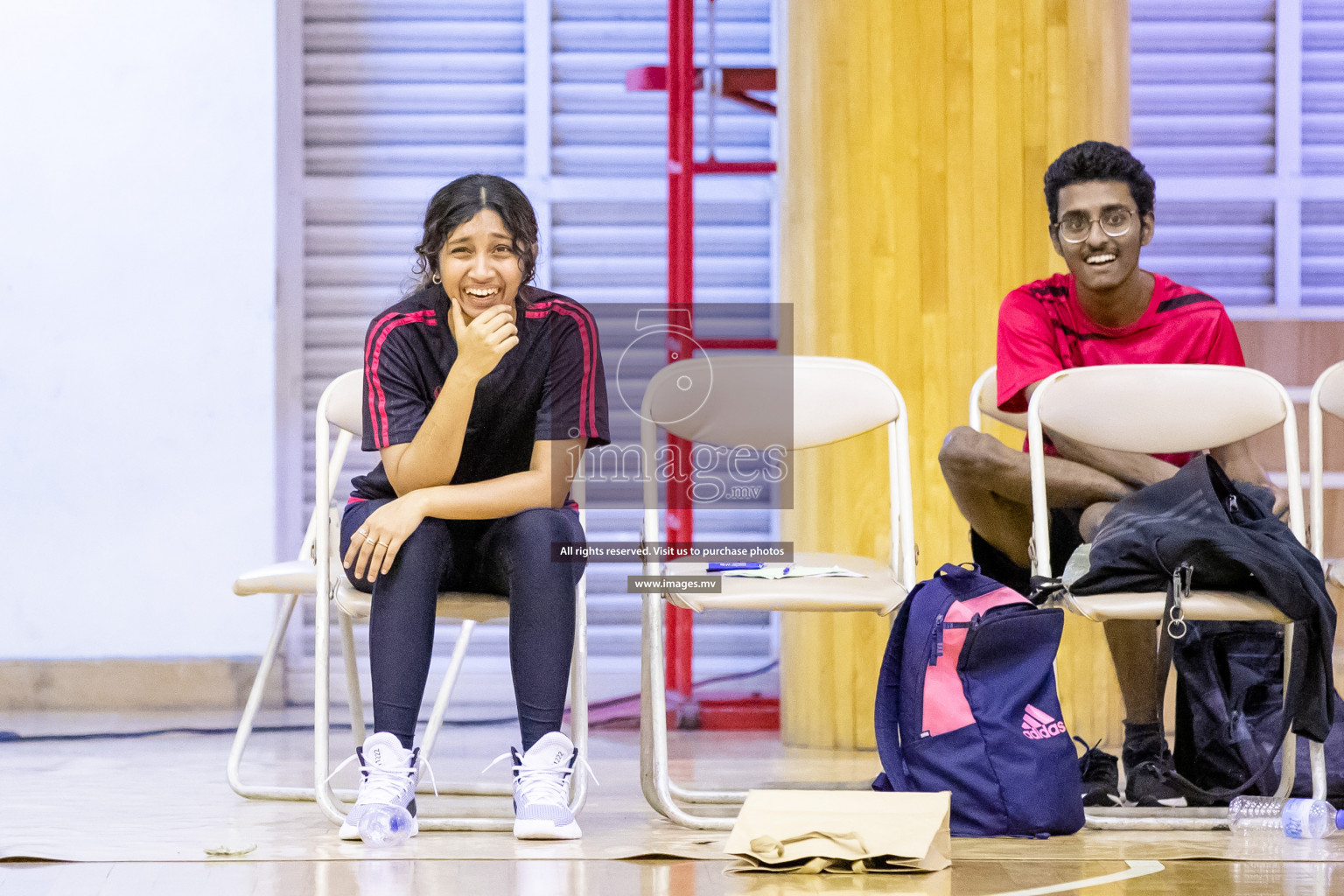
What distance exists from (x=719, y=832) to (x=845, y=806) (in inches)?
11.4

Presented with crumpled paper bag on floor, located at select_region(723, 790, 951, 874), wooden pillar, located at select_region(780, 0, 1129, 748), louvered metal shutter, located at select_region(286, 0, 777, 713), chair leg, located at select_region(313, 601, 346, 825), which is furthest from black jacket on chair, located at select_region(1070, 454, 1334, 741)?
louvered metal shutter, located at select_region(286, 0, 777, 713)

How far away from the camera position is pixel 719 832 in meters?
2.12

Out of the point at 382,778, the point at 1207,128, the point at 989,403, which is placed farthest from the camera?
the point at 1207,128

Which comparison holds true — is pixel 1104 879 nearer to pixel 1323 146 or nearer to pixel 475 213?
pixel 475 213

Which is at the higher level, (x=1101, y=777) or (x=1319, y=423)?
(x=1319, y=423)

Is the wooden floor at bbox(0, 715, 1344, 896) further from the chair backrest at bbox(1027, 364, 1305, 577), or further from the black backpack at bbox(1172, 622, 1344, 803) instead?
the chair backrest at bbox(1027, 364, 1305, 577)

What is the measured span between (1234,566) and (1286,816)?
0.38 metres

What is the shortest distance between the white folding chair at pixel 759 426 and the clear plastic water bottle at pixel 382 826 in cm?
41

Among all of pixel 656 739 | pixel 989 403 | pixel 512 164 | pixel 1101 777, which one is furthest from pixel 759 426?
pixel 512 164

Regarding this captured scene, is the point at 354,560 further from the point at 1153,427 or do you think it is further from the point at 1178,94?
the point at 1178,94

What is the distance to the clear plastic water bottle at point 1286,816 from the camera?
2.09m

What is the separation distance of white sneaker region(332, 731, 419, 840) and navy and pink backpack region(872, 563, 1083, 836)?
0.72 m

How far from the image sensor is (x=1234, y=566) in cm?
217

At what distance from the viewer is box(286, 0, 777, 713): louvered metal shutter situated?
3.98m
